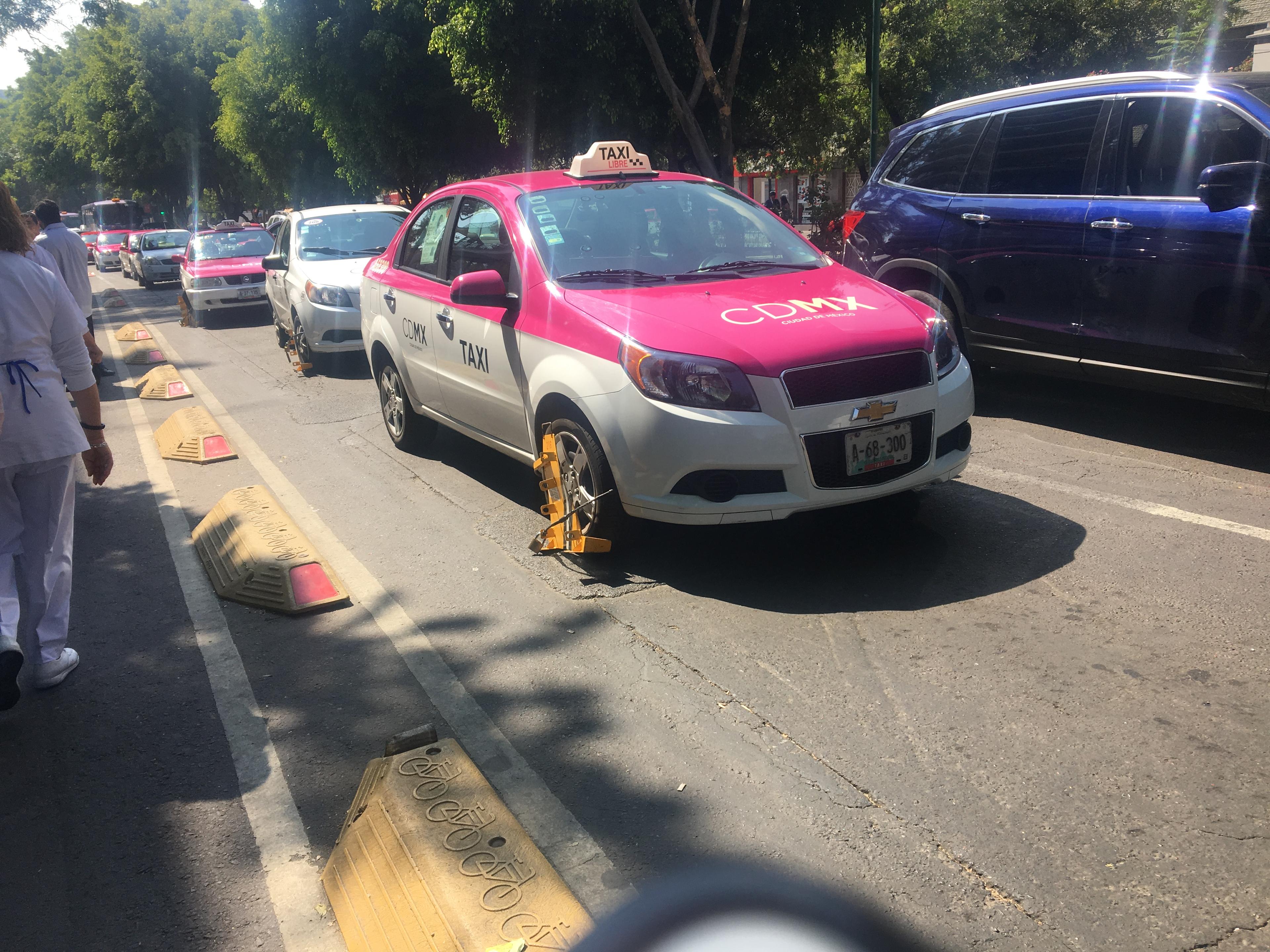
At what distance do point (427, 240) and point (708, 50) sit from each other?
11.2 m

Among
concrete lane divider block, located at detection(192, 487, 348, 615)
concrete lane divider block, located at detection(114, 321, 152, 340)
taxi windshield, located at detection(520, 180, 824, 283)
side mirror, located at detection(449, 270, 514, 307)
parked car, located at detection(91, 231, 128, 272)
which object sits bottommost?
parked car, located at detection(91, 231, 128, 272)

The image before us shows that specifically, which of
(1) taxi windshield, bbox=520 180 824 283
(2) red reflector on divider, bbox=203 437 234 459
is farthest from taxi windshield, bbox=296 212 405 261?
(1) taxi windshield, bbox=520 180 824 283

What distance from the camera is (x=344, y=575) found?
5281 mm

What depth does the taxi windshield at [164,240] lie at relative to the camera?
3241 centimetres

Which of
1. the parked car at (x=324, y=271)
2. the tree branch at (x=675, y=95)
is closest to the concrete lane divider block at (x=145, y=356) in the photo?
the parked car at (x=324, y=271)

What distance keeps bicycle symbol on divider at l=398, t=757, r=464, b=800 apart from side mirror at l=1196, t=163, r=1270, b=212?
4.97m

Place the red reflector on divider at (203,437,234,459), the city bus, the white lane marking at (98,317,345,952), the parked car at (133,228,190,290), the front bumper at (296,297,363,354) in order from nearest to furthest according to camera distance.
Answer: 1. the white lane marking at (98,317,345,952)
2. the red reflector on divider at (203,437,234,459)
3. the front bumper at (296,297,363,354)
4. the parked car at (133,228,190,290)
5. the city bus

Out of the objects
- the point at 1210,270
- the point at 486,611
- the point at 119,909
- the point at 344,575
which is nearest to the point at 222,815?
the point at 119,909

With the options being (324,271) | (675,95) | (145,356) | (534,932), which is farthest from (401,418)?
(675,95)

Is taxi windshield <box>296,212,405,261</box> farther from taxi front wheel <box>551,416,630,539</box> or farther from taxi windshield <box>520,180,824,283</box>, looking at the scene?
taxi front wheel <box>551,416,630,539</box>

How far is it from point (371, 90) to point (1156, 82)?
2280cm

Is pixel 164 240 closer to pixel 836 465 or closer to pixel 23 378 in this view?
pixel 23 378

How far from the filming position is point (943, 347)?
16.7 ft

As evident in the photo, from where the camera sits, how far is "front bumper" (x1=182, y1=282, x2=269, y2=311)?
1791 cm
